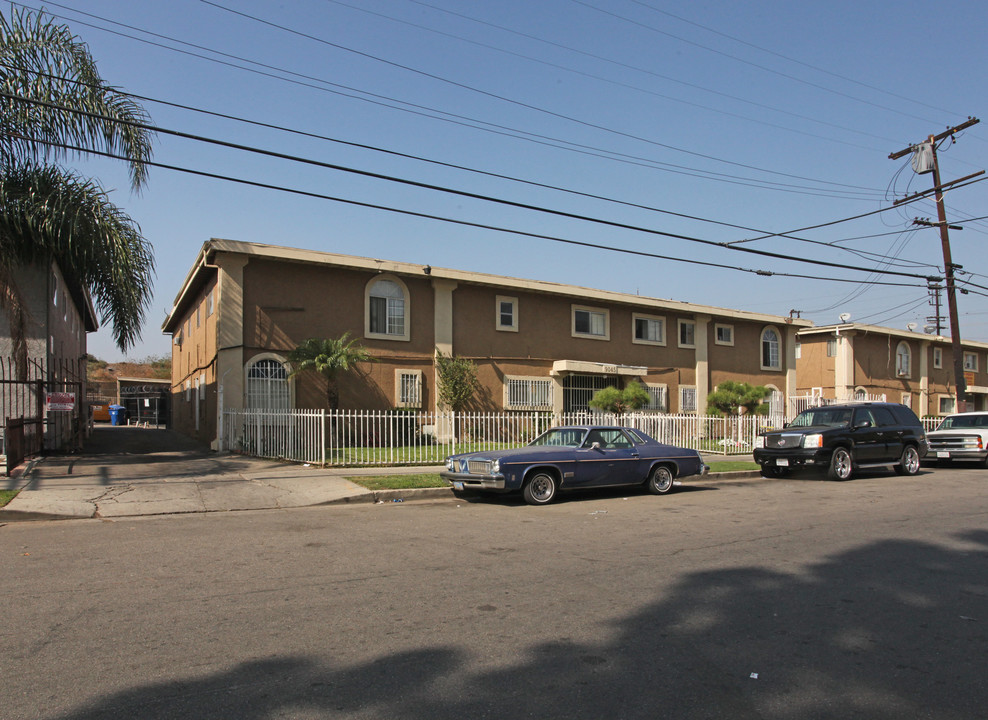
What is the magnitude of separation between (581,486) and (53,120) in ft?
41.3

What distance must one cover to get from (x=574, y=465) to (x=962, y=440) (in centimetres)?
1409

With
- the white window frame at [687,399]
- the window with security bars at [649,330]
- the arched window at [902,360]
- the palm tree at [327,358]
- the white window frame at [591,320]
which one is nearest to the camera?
the palm tree at [327,358]

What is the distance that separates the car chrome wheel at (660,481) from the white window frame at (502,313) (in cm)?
1243

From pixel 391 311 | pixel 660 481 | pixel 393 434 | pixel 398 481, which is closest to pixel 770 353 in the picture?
pixel 391 311

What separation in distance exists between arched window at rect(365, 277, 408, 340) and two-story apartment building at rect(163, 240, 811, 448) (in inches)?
1.3

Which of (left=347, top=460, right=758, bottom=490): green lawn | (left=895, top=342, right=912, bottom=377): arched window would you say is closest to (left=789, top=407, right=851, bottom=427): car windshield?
(left=347, top=460, right=758, bottom=490): green lawn

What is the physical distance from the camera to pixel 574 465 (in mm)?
12422

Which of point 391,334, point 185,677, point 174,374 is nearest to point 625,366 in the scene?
point 391,334

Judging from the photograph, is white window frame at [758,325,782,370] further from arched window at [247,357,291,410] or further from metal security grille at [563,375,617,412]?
arched window at [247,357,291,410]

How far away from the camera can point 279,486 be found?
13469 mm

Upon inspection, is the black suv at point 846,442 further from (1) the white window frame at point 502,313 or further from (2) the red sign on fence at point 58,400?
(2) the red sign on fence at point 58,400

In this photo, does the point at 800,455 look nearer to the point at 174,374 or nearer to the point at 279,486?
the point at 279,486

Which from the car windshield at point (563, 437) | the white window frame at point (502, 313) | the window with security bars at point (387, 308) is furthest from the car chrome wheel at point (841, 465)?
the window with security bars at point (387, 308)

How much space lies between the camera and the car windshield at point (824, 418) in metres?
17.0
